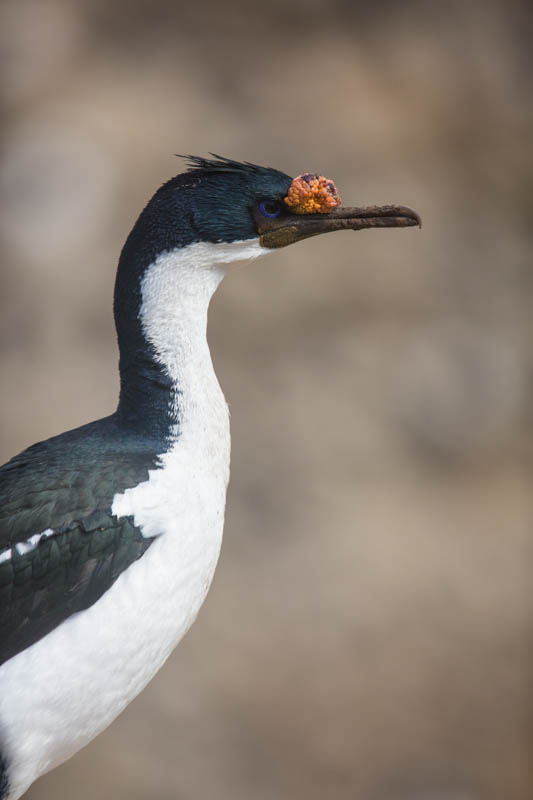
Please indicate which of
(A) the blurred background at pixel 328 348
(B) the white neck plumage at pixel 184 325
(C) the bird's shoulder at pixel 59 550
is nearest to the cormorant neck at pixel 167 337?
(B) the white neck plumage at pixel 184 325

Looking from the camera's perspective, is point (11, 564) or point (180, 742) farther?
point (180, 742)

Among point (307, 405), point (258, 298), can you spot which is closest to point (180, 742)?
point (307, 405)

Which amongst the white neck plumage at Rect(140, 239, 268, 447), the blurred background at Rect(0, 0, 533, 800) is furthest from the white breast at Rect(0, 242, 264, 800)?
the blurred background at Rect(0, 0, 533, 800)

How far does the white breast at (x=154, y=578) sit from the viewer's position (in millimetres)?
1376

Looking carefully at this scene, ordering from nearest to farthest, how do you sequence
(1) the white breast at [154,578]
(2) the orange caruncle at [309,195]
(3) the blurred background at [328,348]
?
A: (1) the white breast at [154,578] → (2) the orange caruncle at [309,195] → (3) the blurred background at [328,348]

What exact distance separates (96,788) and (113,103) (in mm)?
2091

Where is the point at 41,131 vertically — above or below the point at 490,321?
above

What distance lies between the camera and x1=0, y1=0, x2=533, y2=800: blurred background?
333cm

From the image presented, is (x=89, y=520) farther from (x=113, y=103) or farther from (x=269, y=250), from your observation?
(x=113, y=103)

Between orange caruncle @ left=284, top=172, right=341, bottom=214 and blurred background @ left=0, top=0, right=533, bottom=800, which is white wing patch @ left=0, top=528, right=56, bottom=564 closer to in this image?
orange caruncle @ left=284, top=172, right=341, bottom=214

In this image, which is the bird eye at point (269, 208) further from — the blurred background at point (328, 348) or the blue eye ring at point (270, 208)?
the blurred background at point (328, 348)

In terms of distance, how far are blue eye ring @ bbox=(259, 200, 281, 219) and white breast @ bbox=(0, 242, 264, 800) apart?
0.16ft

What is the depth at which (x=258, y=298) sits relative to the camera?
3.44m

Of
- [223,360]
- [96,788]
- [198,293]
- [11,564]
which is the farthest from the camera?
[223,360]
